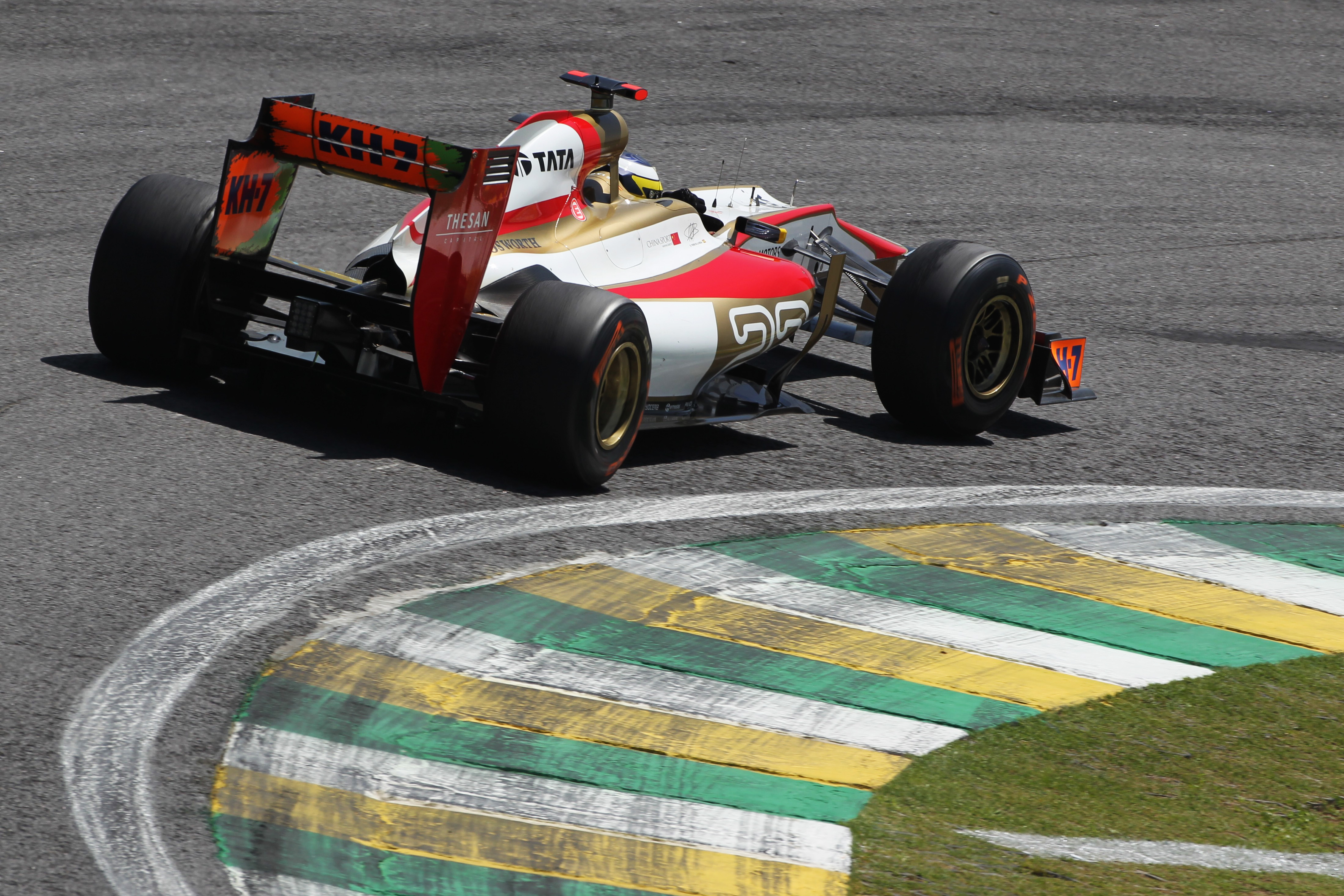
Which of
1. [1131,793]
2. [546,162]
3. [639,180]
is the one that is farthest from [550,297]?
[1131,793]

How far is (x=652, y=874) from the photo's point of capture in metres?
3.63

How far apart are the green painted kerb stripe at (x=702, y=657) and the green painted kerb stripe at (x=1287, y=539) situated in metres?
2.08

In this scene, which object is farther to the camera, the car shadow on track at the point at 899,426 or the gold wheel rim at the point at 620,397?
the car shadow on track at the point at 899,426

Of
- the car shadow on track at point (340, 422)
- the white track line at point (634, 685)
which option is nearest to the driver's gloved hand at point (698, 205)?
the car shadow on track at point (340, 422)

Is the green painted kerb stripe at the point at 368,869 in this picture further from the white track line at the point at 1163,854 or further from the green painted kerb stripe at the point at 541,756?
the white track line at the point at 1163,854

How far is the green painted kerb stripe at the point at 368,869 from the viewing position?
11.4 feet

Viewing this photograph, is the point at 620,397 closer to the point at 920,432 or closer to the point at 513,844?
the point at 920,432

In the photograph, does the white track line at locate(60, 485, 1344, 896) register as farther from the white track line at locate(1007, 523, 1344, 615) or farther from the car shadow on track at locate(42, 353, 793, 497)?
the car shadow on track at locate(42, 353, 793, 497)

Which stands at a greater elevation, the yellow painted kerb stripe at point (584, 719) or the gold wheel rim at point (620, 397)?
the gold wheel rim at point (620, 397)

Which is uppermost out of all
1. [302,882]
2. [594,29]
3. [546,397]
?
[594,29]

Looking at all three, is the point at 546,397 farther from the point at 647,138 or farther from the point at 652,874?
the point at 647,138

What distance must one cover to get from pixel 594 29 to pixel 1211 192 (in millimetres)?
5822

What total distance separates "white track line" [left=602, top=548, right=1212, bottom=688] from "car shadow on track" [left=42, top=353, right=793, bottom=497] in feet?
2.37

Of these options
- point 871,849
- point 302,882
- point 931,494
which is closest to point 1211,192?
point 931,494
